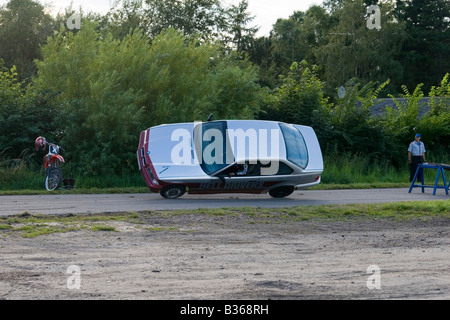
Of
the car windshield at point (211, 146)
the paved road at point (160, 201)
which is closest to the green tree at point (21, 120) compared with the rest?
the paved road at point (160, 201)

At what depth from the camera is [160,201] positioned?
17.6 metres

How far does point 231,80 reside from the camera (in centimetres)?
2781

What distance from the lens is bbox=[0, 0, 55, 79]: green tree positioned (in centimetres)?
5141

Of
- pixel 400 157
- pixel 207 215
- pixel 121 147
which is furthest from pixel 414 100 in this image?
pixel 207 215

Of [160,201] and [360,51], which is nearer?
[160,201]

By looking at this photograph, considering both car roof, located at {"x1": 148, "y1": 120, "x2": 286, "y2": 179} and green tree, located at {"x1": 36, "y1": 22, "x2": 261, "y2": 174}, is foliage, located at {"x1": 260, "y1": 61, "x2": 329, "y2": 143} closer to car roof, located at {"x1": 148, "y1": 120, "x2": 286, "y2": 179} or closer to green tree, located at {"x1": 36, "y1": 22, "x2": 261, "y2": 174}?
green tree, located at {"x1": 36, "y1": 22, "x2": 261, "y2": 174}

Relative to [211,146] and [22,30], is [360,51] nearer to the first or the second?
[22,30]

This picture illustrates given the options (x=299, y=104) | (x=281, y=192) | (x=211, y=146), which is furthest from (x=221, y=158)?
(x=299, y=104)

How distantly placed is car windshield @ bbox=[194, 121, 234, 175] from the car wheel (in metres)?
0.99

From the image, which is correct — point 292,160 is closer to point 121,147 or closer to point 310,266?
point 121,147

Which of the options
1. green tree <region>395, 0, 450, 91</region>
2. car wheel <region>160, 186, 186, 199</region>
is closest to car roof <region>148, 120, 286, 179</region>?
car wheel <region>160, 186, 186, 199</region>

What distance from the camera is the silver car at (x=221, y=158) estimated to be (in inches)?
702

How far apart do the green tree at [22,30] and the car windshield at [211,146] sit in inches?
1405

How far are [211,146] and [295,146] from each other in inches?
85.5
